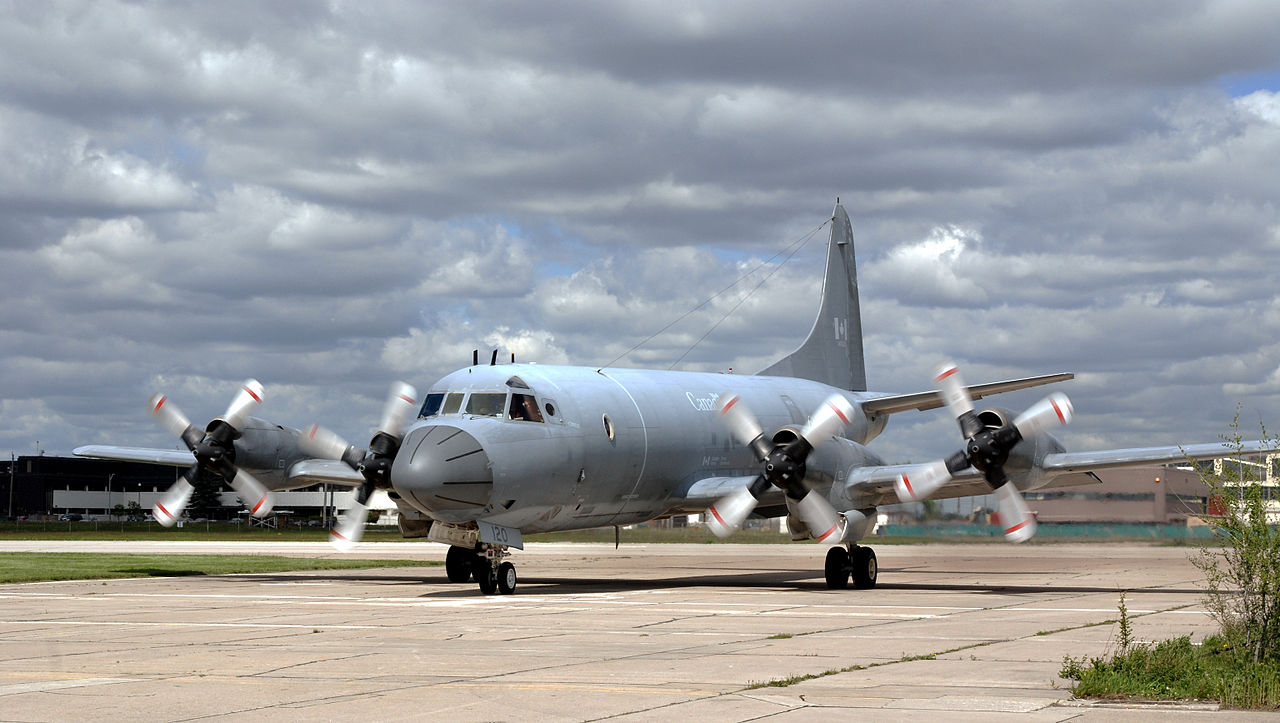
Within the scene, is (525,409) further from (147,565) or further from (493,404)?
(147,565)

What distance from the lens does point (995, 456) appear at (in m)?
23.3

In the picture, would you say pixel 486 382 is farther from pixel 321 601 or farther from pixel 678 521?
pixel 678 521

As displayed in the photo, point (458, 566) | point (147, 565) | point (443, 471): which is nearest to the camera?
point (443, 471)

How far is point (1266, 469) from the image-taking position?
1242 cm

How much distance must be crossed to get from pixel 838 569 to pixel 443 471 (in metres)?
8.45

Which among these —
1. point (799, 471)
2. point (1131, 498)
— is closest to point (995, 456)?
point (799, 471)

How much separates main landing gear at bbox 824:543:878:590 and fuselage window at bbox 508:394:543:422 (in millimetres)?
6561

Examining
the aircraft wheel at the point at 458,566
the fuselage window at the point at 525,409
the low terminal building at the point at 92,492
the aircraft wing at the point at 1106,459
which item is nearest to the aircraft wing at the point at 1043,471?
the aircraft wing at the point at 1106,459

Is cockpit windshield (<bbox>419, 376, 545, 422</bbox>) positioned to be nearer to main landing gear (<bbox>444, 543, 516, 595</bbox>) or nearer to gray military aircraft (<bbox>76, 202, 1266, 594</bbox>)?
gray military aircraft (<bbox>76, 202, 1266, 594</bbox>)

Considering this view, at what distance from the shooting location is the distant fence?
3984 centimetres

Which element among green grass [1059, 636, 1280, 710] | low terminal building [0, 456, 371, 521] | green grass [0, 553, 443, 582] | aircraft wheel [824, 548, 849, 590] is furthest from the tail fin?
low terminal building [0, 456, 371, 521]

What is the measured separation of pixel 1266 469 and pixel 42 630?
1412 cm

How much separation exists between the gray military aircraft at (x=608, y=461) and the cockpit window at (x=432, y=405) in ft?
0.08

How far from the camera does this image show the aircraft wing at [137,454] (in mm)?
30609
